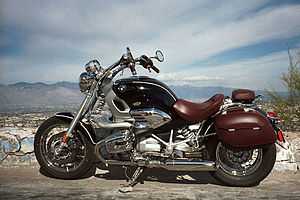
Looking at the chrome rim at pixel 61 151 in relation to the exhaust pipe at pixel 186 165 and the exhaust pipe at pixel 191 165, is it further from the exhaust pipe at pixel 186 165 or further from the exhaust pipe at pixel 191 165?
the exhaust pipe at pixel 191 165

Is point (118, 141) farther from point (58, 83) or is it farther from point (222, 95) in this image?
point (58, 83)

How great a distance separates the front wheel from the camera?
11.6 ft

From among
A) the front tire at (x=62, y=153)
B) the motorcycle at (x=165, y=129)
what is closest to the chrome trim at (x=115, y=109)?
the motorcycle at (x=165, y=129)

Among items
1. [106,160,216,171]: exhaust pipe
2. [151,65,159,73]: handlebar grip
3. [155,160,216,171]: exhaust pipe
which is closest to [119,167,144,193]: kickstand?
[106,160,216,171]: exhaust pipe

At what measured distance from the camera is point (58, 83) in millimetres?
7113

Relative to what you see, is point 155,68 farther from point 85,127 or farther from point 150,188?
point 150,188

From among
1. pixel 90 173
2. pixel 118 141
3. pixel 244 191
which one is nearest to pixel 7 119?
Answer: pixel 90 173

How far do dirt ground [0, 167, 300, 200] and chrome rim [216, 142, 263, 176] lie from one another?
0.21 metres

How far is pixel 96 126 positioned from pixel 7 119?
7.27 ft

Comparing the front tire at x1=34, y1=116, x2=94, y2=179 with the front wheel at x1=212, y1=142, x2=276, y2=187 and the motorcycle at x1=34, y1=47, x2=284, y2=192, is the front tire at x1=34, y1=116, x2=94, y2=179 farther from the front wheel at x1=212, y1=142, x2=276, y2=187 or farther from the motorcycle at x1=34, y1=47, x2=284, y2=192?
the front wheel at x1=212, y1=142, x2=276, y2=187

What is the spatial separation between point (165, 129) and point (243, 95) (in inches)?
39.3

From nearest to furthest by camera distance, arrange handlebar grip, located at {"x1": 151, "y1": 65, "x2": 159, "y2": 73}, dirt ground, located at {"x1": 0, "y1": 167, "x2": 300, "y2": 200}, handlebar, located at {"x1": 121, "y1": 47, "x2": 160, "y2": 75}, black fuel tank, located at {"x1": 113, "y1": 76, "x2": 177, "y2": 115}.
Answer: dirt ground, located at {"x1": 0, "y1": 167, "x2": 300, "y2": 200} < black fuel tank, located at {"x1": 113, "y1": 76, "x2": 177, "y2": 115} < handlebar, located at {"x1": 121, "y1": 47, "x2": 160, "y2": 75} < handlebar grip, located at {"x1": 151, "y1": 65, "x2": 159, "y2": 73}

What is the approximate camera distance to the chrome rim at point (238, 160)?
3.61 meters

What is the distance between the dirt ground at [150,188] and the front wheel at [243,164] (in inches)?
4.1
